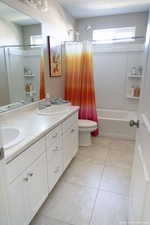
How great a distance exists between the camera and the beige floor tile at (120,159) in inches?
94.4

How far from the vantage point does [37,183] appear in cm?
142

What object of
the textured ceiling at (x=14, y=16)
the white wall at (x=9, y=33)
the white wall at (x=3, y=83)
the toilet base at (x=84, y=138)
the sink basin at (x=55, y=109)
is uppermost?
the textured ceiling at (x=14, y=16)

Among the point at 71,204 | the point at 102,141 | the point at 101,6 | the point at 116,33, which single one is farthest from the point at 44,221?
the point at 116,33

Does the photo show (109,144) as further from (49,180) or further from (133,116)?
(49,180)

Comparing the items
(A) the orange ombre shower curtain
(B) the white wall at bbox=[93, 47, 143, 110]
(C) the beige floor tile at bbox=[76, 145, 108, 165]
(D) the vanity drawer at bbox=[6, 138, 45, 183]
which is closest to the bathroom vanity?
(D) the vanity drawer at bbox=[6, 138, 45, 183]

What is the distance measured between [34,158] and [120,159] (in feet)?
5.43

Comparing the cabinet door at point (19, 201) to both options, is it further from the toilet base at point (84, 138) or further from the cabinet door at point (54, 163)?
the toilet base at point (84, 138)

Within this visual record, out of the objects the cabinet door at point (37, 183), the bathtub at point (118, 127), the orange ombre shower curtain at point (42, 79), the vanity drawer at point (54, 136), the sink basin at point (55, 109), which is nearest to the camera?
the cabinet door at point (37, 183)

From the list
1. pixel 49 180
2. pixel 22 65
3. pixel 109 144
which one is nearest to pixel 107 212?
pixel 49 180

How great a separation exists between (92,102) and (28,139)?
6.94 ft

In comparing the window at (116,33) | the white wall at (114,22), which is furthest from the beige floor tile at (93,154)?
the white wall at (114,22)

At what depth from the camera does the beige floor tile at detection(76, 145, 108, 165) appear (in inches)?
99.1

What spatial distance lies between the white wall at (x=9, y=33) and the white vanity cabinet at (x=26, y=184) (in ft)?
3.74

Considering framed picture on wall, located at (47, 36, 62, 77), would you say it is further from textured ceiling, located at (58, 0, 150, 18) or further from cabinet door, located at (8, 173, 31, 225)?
cabinet door, located at (8, 173, 31, 225)
